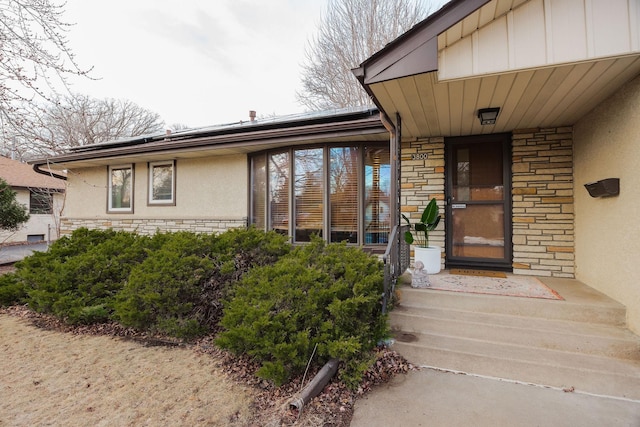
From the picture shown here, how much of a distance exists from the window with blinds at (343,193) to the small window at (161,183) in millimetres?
4248

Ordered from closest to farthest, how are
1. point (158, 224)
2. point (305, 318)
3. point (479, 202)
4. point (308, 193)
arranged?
point (305, 318)
point (479, 202)
point (308, 193)
point (158, 224)

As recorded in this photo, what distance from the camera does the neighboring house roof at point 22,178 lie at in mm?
14281

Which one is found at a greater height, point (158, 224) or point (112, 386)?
point (158, 224)

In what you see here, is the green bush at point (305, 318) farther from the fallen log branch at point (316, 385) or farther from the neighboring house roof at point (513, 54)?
the neighboring house roof at point (513, 54)

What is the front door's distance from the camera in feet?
14.5

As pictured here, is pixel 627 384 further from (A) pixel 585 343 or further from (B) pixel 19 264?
(B) pixel 19 264

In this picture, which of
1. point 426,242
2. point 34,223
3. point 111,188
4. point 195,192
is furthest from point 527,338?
point 34,223

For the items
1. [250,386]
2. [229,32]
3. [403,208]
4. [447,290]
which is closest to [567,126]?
[403,208]

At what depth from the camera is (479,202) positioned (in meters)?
4.52

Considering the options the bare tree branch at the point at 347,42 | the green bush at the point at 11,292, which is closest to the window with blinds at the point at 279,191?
the green bush at the point at 11,292

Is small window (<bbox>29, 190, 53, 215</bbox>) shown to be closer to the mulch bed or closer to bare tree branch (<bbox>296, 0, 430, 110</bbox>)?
bare tree branch (<bbox>296, 0, 430, 110</bbox>)

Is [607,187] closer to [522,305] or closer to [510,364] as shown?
[522,305]

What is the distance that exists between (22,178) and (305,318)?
1929cm

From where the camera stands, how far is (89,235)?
5.08 metres
